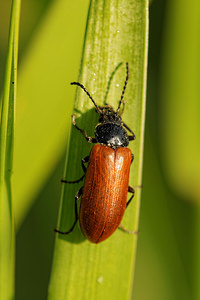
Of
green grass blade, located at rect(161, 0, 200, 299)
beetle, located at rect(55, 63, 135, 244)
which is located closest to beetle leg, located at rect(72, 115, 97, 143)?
beetle, located at rect(55, 63, 135, 244)

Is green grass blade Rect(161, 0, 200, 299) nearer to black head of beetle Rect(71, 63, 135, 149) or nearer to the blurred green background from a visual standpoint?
the blurred green background

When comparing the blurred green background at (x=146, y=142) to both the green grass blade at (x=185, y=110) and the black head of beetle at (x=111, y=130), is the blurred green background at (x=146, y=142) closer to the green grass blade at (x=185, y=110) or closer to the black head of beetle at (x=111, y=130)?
the green grass blade at (x=185, y=110)

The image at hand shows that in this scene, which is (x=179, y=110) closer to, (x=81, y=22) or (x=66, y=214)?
(x=81, y=22)

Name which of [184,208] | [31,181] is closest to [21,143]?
[31,181]

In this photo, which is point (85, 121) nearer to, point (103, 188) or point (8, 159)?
point (103, 188)

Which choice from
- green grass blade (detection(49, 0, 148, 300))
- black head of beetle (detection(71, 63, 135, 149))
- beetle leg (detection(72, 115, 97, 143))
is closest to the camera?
green grass blade (detection(49, 0, 148, 300))

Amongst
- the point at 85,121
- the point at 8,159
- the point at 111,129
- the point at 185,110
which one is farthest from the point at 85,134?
the point at 185,110

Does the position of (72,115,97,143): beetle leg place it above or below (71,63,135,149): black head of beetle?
below

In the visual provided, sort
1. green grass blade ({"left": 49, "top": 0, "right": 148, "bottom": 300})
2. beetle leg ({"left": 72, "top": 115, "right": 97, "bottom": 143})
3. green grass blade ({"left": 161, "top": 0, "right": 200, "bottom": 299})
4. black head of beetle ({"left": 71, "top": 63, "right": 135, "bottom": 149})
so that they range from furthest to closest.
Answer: green grass blade ({"left": 161, "top": 0, "right": 200, "bottom": 299}) < black head of beetle ({"left": 71, "top": 63, "right": 135, "bottom": 149}) < beetle leg ({"left": 72, "top": 115, "right": 97, "bottom": 143}) < green grass blade ({"left": 49, "top": 0, "right": 148, "bottom": 300})
